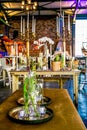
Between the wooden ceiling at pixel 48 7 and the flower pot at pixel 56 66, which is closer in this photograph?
the flower pot at pixel 56 66

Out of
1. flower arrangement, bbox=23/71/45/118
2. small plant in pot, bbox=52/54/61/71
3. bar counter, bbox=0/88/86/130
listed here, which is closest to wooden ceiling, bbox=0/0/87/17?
small plant in pot, bbox=52/54/61/71

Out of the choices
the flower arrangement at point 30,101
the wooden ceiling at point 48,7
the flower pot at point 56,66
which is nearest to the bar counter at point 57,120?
the flower arrangement at point 30,101

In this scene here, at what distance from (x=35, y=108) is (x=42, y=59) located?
3453 mm

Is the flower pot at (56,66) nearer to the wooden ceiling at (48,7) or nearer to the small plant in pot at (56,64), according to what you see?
the small plant in pot at (56,64)

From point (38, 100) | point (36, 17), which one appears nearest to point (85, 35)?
point (36, 17)

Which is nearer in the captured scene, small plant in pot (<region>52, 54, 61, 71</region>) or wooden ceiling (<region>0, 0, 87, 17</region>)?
small plant in pot (<region>52, 54, 61, 71</region>)

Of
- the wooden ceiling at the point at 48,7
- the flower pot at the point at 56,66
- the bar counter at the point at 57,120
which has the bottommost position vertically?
the bar counter at the point at 57,120

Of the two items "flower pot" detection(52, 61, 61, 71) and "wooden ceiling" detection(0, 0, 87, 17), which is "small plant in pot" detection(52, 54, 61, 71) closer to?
"flower pot" detection(52, 61, 61, 71)

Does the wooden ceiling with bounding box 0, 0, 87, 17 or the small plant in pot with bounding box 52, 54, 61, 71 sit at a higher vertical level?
the wooden ceiling with bounding box 0, 0, 87, 17

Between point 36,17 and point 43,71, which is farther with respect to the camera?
point 36,17

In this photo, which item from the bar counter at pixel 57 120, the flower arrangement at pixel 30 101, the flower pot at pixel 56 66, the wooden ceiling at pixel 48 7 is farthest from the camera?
the wooden ceiling at pixel 48 7

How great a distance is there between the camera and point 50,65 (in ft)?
16.3

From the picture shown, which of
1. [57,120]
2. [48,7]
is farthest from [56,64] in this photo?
[48,7]

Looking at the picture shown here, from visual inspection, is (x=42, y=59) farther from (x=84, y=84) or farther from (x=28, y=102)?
(x=28, y=102)
